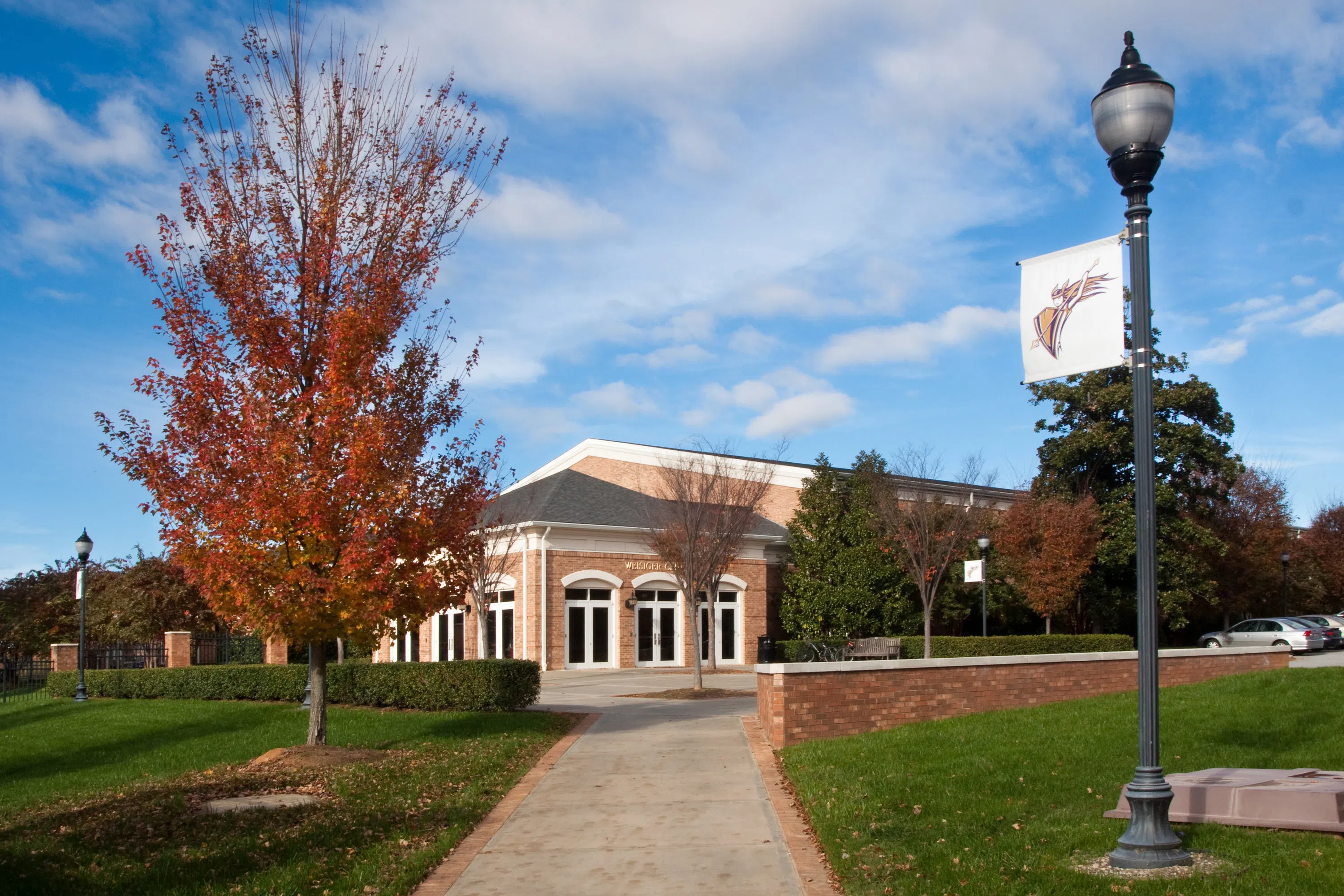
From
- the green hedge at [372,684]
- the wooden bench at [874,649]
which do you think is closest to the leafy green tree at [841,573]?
the wooden bench at [874,649]

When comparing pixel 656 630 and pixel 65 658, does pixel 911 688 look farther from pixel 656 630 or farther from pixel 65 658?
pixel 65 658

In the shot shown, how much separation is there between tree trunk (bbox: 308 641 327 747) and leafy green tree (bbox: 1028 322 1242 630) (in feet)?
93.3

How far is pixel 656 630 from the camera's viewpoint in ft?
120

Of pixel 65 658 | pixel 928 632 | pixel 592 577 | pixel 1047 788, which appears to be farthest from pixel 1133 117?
pixel 65 658

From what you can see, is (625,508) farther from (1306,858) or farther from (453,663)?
(1306,858)

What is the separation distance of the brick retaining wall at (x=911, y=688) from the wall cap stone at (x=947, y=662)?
0.6 inches

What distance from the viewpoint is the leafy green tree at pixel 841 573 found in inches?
1444

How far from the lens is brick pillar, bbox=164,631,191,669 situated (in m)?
30.1

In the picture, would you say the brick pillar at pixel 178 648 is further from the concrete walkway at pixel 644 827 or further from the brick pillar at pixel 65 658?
the concrete walkway at pixel 644 827

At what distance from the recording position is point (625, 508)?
1495 inches

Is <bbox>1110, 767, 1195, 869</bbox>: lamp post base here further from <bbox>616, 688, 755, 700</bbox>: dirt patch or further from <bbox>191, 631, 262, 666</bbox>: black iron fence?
<bbox>191, 631, 262, 666</bbox>: black iron fence

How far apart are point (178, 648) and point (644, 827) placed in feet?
82.2

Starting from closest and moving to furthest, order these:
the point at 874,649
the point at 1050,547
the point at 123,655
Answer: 1. the point at 874,649
2. the point at 123,655
3. the point at 1050,547

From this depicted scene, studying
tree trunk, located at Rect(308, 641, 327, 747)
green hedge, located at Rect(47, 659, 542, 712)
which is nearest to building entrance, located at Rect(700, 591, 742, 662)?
green hedge, located at Rect(47, 659, 542, 712)
